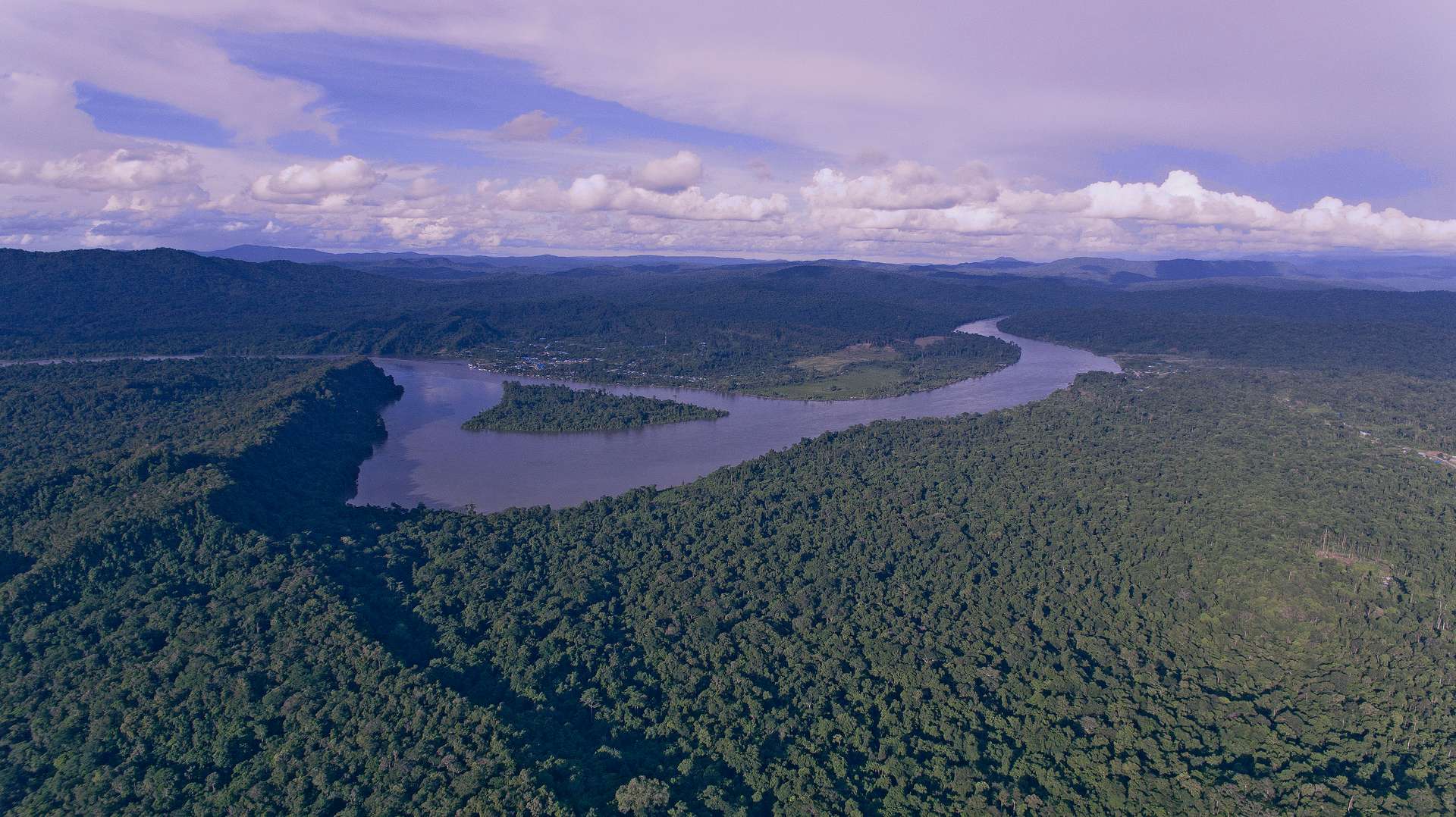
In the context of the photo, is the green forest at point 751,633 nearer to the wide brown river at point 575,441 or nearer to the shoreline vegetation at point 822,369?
the wide brown river at point 575,441

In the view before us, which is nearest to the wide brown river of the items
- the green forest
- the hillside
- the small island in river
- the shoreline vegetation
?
the small island in river

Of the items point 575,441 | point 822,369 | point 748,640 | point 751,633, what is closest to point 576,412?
point 575,441

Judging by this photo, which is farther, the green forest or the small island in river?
the small island in river

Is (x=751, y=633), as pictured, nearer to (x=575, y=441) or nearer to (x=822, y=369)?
(x=575, y=441)

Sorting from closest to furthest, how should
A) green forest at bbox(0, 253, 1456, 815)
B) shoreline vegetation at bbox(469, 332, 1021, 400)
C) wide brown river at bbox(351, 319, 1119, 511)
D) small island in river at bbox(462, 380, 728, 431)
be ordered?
1. green forest at bbox(0, 253, 1456, 815)
2. wide brown river at bbox(351, 319, 1119, 511)
3. small island in river at bbox(462, 380, 728, 431)
4. shoreline vegetation at bbox(469, 332, 1021, 400)

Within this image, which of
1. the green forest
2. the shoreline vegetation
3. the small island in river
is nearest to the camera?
the green forest

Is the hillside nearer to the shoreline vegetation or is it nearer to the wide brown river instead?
the wide brown river

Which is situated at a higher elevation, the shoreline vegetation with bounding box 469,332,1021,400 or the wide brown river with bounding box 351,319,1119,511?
the shoreline vegetation with bounding box 469,332,1021,400
